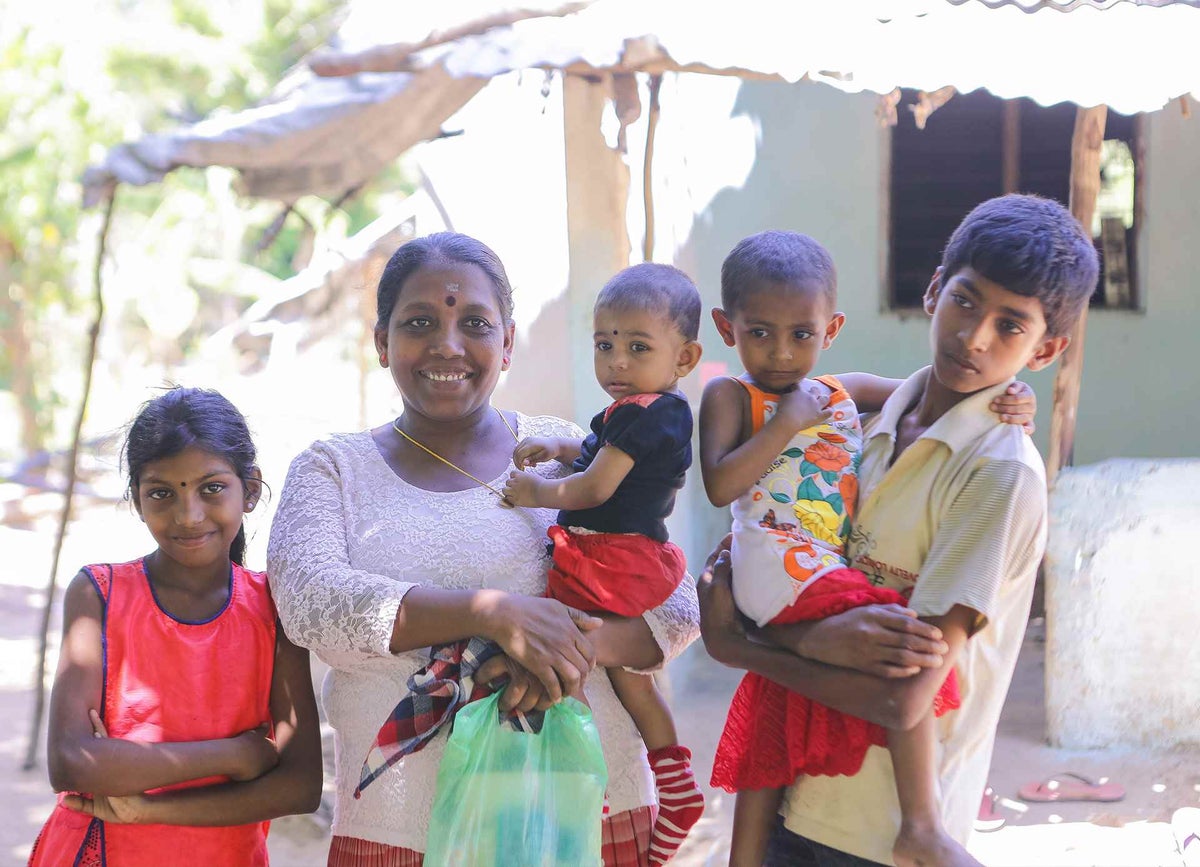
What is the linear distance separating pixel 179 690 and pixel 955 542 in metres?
1.35

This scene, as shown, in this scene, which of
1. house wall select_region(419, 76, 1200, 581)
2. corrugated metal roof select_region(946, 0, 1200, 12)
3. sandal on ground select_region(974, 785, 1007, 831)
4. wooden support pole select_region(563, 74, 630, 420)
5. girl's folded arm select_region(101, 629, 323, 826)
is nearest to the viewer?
girl's folded arm select_region(101, 629, 323, 826)

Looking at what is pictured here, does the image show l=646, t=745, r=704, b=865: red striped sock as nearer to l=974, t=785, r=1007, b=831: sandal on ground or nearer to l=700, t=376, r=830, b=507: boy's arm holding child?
l=700, t=376, r=830, b=507: boy's arm holding child

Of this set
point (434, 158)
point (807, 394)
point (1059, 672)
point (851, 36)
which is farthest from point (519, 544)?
point (434, 158)

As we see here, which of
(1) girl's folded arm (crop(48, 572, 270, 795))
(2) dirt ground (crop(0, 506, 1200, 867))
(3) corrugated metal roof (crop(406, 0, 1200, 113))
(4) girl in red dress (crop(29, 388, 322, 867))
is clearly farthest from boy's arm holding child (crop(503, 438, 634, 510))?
(2) dirt ground (crop(0, 506, 1200, 867))

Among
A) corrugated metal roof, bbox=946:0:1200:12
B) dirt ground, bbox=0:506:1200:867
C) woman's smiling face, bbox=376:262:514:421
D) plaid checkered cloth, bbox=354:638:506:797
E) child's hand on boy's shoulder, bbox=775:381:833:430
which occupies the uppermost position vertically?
corrugated metal roof, bbox=946:0:1200:12

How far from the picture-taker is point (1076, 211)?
5.04 metres

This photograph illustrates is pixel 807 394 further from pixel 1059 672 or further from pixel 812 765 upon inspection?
pixel 1059 672

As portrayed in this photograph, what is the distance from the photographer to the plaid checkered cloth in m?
1.98

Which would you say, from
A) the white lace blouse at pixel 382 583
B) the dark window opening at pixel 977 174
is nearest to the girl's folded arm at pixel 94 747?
the white lace blouse at pixel 382 583

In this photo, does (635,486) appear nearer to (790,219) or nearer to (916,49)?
(916,49)

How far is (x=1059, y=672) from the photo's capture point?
5344mm

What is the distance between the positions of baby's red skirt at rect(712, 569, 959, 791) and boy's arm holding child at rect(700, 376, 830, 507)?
9.3 inches

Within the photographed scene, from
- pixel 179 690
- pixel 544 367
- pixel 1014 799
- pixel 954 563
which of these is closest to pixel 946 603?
pixel 954 563

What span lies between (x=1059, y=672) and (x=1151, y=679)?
392mm
